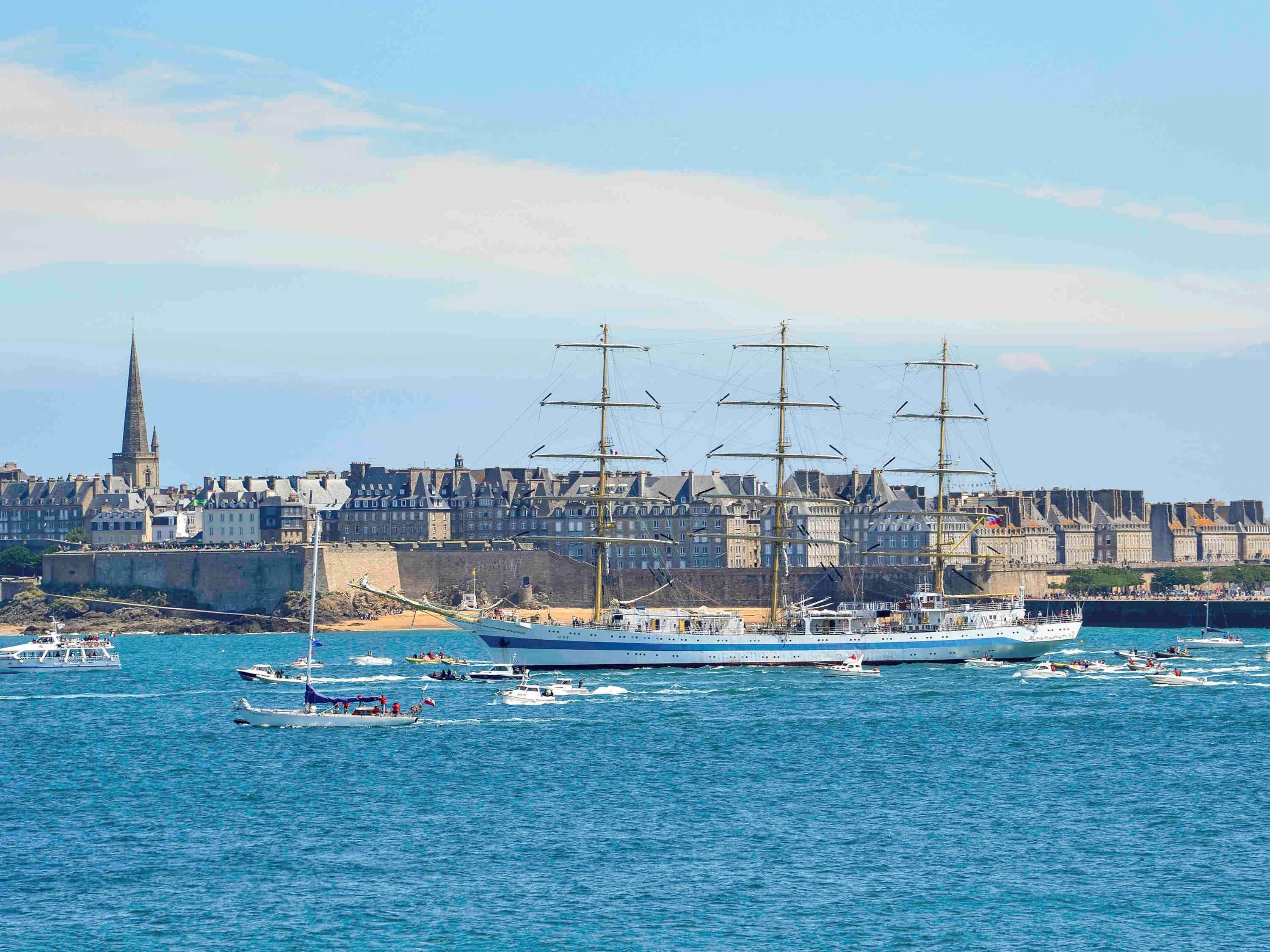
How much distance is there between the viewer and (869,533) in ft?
531

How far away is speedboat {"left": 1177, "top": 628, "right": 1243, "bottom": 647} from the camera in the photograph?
344ft

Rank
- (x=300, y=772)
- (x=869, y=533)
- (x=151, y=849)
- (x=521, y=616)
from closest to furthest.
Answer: (x=151, y=849) < (x=300, y=772) < (x=521, y=616) < (x=869, y=533)

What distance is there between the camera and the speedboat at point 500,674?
8262cm

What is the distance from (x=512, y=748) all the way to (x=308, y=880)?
18.9 m

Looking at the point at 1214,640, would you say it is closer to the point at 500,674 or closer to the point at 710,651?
the point at 710,651

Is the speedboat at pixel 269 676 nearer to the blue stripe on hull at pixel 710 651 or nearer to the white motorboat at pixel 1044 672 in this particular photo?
the blue stripe on hull at pixel 710 651

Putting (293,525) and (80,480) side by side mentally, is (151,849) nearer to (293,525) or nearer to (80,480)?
(293,525)

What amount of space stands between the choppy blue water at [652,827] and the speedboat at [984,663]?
56.3ft

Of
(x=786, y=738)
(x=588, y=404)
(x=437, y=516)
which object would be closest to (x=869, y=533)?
(x=437, y=516)

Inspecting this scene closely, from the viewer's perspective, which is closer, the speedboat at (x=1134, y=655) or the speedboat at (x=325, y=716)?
the speedboat at (x=325, y=716)

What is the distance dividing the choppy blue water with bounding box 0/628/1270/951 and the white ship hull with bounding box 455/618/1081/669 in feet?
41.0

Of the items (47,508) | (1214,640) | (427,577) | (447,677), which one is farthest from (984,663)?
(47,508)

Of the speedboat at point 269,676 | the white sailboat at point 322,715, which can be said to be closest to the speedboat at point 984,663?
the speedboat at point 269,676

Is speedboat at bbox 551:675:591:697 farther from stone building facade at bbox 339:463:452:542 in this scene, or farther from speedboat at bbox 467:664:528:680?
stone building facade at bbox 339:463:452:542
